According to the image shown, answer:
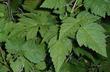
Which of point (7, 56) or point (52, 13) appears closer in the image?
point (52, 13)

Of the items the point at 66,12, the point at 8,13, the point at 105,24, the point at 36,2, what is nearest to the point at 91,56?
the point at 105,24

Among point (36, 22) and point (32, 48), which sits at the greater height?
point (36, 22)

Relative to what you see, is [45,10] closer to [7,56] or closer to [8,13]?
[8,13]

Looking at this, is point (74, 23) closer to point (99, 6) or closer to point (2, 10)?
point (99, 6)

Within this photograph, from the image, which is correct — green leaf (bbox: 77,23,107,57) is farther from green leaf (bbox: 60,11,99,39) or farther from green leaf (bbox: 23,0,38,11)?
green leaf (bbox: 23,0,38,11)

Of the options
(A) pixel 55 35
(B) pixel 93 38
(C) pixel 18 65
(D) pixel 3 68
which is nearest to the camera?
(B) pixel 93 38

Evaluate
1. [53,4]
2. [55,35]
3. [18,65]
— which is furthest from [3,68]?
[53,4]

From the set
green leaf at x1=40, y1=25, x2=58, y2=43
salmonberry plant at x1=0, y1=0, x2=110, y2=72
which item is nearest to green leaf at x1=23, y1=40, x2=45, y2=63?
salmonberry plant at x1=0, y1=0, x2=110, y2=72
